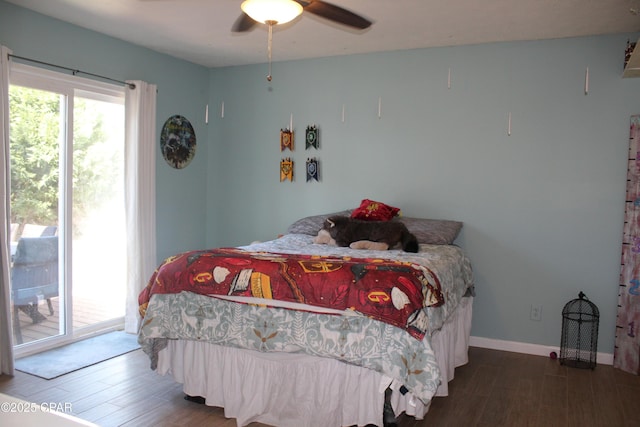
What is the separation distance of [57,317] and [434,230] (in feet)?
9.91

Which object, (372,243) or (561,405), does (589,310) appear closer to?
(561,405)

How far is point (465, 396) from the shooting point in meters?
3.14

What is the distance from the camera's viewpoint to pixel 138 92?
170 inches

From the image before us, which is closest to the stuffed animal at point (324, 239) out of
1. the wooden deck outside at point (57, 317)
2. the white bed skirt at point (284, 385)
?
the white bed skirt at point (284, 385)

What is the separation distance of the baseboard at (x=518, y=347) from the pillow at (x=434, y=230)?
0.93m

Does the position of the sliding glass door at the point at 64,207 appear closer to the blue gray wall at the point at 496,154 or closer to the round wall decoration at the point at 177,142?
the round wall decoration at the point at 177,142

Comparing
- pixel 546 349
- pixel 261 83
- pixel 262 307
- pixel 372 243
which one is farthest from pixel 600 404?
pixel 261 83

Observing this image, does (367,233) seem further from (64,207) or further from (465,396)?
(64,207)

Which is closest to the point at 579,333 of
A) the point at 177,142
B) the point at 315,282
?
the point at 315,282

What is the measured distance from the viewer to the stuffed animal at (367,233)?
12.0 ft

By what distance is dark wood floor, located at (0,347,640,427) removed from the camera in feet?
9.20

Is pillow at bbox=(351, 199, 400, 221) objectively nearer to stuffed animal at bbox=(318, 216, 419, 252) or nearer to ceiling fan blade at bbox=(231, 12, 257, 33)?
stuffed animal at bbox=(318, 216, 419, 252)

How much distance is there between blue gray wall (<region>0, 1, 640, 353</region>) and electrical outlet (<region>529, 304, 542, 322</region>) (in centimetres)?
3

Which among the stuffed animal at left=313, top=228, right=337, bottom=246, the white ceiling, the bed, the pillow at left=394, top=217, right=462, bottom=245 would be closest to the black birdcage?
the pillow at left=394, top=217, right=462, bottom=245
